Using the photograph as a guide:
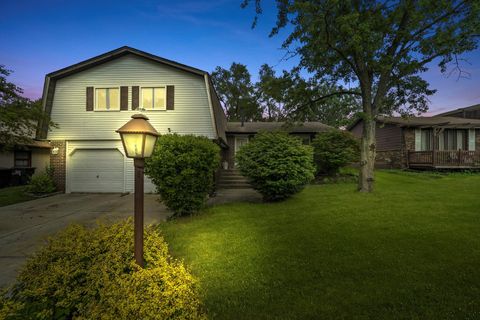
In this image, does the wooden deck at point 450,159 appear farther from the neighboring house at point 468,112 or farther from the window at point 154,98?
the window at point 154,98

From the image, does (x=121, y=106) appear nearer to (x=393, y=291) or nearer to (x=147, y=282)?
(x=147, y=282)

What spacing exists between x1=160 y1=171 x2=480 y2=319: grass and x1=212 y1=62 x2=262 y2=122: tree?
1249 inches

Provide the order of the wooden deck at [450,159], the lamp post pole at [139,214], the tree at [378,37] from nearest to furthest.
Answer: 1. the lamp post pole at [139,214]
2. the tree at [378,37]
3. the wooden deck at [450,159]

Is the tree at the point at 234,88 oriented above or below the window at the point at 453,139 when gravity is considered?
above

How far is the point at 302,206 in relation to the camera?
7.89 meters

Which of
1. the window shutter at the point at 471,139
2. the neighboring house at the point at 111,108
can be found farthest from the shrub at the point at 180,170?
the window shutter at the point at 471,139

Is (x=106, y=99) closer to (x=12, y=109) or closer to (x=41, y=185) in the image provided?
(x=41, y=185)

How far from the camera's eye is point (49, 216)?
772 centimetres

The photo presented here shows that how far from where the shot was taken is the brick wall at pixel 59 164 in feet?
40.2

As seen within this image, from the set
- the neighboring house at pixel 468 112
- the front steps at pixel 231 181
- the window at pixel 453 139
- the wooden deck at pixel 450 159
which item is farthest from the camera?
the neighboring house at pixel 468 112

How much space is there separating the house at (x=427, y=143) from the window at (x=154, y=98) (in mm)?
15258

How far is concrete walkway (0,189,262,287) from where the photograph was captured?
4.74m

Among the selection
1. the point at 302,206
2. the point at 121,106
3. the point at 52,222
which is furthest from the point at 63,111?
the point at 302,206

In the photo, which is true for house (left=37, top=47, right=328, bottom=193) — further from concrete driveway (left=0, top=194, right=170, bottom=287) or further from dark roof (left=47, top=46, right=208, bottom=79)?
concrete driveway (left=0, top=194, right=170, bottom=287)
